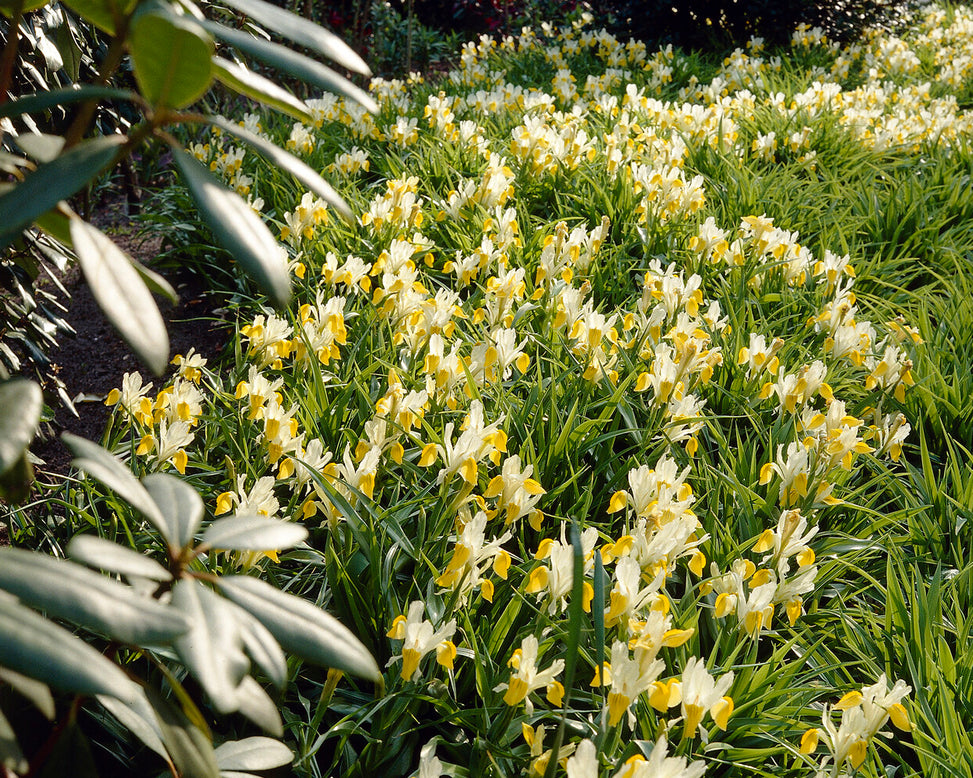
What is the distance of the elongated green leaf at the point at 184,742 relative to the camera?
700 millimetres

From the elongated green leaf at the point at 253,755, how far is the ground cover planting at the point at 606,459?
0.94 ft

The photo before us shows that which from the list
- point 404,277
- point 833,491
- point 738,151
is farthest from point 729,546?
point 738,151

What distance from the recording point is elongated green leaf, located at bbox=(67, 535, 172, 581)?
58cm

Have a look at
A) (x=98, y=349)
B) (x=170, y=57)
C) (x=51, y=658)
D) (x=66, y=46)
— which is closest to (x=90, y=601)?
(x=51, y=658)

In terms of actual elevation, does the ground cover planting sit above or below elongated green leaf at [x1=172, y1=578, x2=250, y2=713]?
below

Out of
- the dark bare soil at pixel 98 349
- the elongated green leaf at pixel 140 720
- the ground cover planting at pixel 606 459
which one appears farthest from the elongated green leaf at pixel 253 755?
the dark bare soil at pixel 98 349

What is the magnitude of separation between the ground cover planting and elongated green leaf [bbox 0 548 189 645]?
0.40 meters

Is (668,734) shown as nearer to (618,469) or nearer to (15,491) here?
(618,469)

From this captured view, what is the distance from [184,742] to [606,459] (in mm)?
1309

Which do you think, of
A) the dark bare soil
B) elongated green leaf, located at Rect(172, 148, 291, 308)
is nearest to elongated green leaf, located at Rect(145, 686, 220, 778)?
elongated green leaf, located at Rect(172, 148, 291, 308)

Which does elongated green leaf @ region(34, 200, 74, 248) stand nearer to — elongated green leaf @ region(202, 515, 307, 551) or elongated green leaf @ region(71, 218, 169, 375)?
elongated green leaf @ region(71, 218, 169, 375)

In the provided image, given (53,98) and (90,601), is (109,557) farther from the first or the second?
(53,98)

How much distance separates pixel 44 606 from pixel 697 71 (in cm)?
595

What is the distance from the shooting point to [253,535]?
708 millimetres
